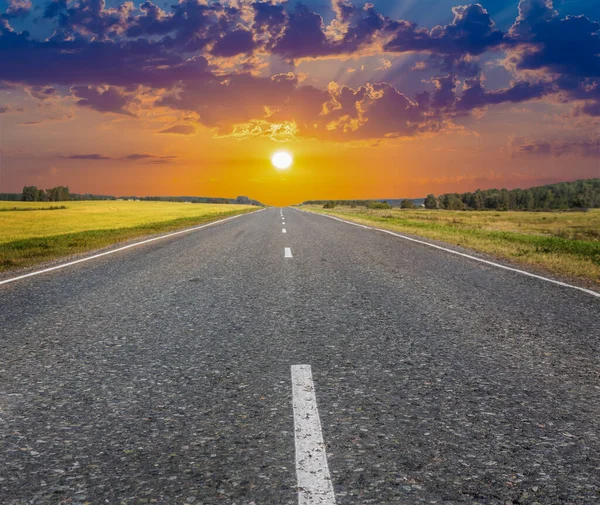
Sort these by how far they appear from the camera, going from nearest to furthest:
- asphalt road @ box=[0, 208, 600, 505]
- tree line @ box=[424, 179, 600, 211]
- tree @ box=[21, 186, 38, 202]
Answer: asphalt road @ box=[0, 208, 600, 505] → tree @ box=[21, 186, 38, 202] → tree line @ box=[424, 179, 600, 211]

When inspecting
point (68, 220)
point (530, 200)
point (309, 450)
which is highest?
point (530, 200)

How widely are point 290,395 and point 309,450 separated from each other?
0.77 meters

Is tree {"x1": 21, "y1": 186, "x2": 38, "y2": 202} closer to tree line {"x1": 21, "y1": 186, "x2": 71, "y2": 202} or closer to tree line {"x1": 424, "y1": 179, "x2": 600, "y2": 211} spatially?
tree line {"x1": 21, "y1": 186, "x2": 71, "y2": 202}

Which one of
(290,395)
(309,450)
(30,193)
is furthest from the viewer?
(30,193)

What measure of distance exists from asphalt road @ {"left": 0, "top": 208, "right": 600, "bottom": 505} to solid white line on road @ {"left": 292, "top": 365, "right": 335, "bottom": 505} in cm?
5

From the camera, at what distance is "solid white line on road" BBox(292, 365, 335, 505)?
2.31 meters

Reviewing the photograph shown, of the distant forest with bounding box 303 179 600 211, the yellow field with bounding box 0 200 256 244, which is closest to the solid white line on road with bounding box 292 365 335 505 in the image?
the yellow field with bounding box 0 200 256 244

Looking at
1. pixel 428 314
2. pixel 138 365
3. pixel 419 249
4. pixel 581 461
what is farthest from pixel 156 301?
pixel 419 249

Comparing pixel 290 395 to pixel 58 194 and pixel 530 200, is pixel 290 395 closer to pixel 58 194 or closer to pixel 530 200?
pixel 58 194

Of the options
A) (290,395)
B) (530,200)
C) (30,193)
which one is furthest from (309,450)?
(530,200)

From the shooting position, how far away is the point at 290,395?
137 inches

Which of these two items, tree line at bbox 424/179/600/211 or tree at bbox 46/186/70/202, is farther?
tree line at bbox 424/179/600/211

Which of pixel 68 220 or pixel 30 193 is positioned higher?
pixel 30 193

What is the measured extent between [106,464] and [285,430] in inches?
40.4
